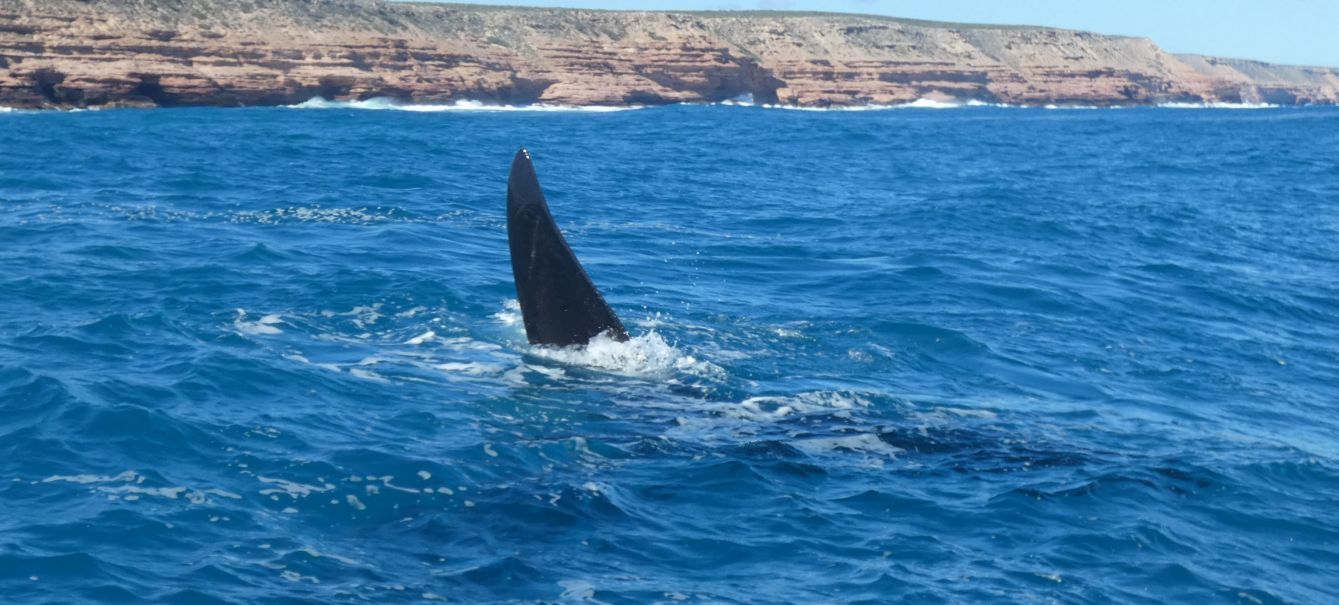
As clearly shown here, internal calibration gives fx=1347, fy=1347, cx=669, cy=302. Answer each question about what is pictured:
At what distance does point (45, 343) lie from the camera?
1177cm

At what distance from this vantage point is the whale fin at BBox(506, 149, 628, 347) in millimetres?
10672

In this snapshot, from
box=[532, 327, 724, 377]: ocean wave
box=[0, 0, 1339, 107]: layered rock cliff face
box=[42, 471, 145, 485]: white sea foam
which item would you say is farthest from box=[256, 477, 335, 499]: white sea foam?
box=[0, 0, 1339, 107]: layered rock cliff face

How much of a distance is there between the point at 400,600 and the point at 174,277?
970cm

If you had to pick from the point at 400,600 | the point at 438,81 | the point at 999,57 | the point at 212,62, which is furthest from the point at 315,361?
the point at 999,57

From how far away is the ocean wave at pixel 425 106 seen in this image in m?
68.9

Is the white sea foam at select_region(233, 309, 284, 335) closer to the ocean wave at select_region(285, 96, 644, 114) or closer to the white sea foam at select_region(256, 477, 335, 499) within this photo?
the white sea foam at select_region(256, 477, 335, 499)

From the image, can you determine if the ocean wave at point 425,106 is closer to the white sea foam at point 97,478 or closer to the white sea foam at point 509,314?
the white sea foam at point 509,314

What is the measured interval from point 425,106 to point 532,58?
17.1 metres

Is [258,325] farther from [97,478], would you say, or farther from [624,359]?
[97,478]

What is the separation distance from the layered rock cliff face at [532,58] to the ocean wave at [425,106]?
1.58 feet

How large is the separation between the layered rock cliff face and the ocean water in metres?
42.0

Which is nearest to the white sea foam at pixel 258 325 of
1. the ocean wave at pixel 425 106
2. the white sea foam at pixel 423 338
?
the white sea foam at pixel 423 338

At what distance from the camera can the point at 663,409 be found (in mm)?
10477

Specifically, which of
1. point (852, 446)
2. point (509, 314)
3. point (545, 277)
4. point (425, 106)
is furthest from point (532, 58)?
point (852, 446)
